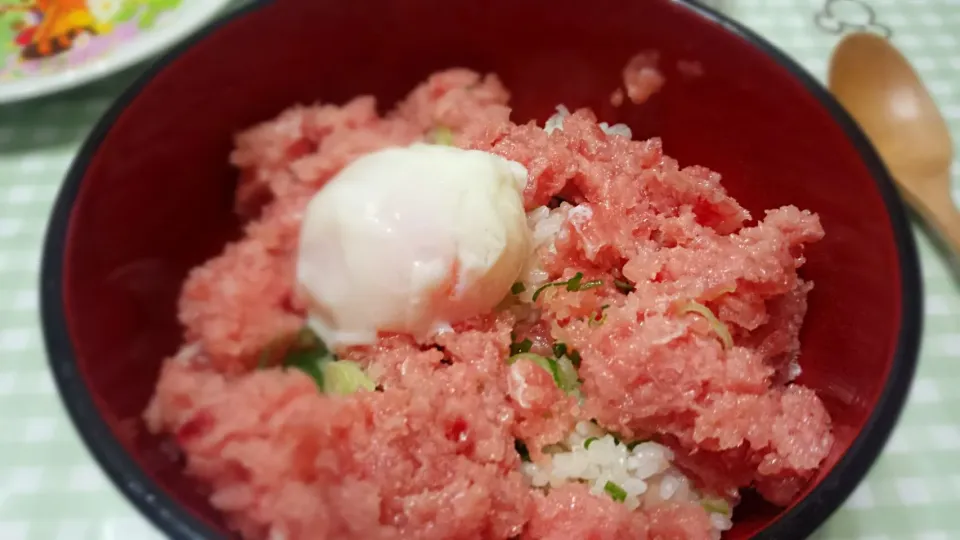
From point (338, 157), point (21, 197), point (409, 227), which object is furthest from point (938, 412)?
point (21, 197)

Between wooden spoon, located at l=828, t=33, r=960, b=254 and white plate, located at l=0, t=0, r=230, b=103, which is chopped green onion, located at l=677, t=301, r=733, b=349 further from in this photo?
white plate, located at l=0, t=0, r=230, b=103

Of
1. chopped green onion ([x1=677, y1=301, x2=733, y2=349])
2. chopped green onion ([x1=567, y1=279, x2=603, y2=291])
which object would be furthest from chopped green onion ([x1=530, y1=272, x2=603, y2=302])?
chopped green onion ([x1=677, y1=301, x2=733, y2=349])

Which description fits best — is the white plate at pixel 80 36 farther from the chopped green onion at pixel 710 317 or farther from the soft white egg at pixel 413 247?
the chopped green onion at pixel 710 317

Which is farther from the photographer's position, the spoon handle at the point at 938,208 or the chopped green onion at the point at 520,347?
the spoon handle at the point at 938,208

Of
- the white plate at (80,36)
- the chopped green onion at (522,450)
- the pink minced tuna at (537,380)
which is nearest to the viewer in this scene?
the pink minced tuna at (537,380)

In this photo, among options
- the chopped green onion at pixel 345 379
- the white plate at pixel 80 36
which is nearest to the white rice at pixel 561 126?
the chopped green onion at pixel 345 379

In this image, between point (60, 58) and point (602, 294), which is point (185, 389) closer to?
point (602, 294)

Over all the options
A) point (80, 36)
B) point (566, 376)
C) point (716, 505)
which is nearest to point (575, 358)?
point (566, 376)
